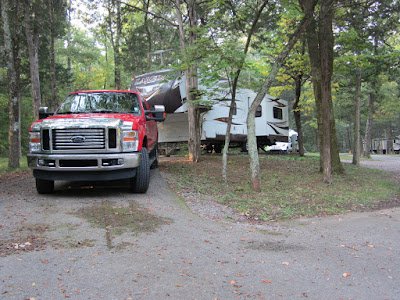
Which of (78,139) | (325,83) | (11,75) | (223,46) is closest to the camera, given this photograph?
(78,139)

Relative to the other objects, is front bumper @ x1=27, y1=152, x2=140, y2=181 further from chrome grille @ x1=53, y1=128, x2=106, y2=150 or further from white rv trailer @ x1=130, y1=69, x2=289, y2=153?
white rv trailer @ x1=130, y1=69, x2=289, y2=153

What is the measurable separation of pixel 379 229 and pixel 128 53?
70.1 ft

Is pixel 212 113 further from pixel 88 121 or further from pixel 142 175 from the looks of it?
pixel 88 121

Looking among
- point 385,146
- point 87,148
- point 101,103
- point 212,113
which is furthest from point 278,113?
point 385,146

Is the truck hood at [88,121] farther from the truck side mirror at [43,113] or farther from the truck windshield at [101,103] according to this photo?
the truck side mirror at [43,113]

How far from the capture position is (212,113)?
1625 cm

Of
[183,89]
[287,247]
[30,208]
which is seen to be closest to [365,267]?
[287,247]

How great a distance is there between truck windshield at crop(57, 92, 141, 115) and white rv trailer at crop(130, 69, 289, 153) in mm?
2095

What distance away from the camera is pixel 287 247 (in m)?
5.00

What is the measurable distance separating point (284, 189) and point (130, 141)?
5.00 meters

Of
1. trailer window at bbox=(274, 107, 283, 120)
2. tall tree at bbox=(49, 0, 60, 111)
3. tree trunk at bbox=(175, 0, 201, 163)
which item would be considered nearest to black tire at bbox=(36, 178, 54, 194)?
tree trunk at bbox=(175, 0, 201, 163)

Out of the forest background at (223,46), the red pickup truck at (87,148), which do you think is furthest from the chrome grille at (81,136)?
the forest background at (223,46)

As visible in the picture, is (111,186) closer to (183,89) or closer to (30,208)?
(30,208)

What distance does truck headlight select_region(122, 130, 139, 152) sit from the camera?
666 cm
